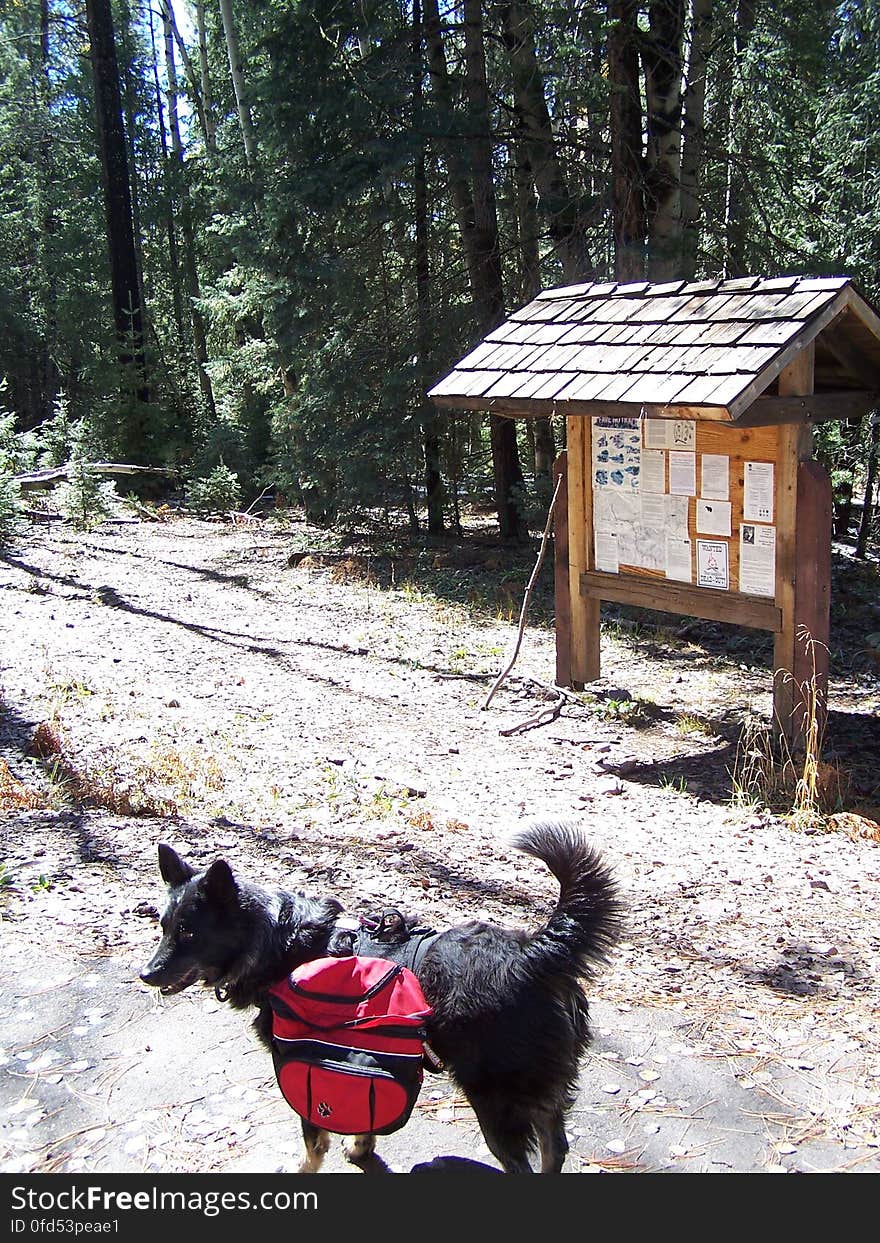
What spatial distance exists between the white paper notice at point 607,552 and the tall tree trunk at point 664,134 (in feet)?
17.4

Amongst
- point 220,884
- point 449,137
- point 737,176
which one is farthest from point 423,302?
point 220,884

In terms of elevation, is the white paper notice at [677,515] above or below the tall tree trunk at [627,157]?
below

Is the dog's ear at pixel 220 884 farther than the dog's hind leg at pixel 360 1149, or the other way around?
the dog's hind leg at pixel 360 1149

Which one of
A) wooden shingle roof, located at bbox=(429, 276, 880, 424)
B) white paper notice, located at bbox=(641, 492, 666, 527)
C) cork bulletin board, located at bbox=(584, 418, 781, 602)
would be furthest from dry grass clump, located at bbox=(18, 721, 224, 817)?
white paper notice, located at bbox=(641, 492, 666, 527)

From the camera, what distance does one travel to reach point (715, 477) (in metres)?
7.80

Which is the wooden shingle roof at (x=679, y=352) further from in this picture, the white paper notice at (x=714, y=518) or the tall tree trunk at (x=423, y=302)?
Result: the tall tree trunk at (x=423, y=302)

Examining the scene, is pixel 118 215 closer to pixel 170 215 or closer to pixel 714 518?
pixel 170 215

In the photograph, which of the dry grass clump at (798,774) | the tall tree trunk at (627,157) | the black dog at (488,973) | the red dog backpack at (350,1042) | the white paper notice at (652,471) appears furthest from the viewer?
the tall tree trunk at (627,157)

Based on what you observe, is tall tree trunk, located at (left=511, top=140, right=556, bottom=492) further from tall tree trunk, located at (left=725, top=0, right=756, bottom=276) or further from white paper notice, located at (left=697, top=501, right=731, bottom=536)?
white paper notice, located at (left=697, top=501, right=731, bottom=536)

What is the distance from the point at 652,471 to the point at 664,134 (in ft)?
23.1

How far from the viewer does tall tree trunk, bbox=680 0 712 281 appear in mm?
12555

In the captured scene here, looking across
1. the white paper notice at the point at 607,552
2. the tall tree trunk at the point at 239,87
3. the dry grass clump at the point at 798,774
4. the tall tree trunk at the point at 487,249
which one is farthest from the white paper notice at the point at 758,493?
the tall tree trunk at the point at 239,87

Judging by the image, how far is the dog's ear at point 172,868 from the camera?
317cm

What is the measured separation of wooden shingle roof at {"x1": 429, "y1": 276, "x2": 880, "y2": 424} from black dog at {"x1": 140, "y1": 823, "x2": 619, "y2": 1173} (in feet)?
14.3
